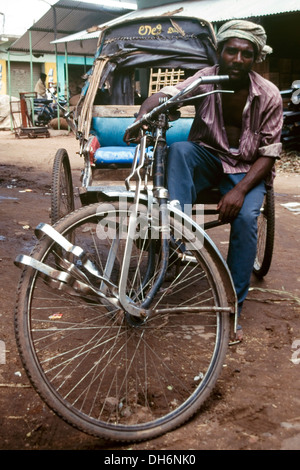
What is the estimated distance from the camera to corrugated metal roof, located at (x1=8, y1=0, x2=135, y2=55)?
58.2 ft

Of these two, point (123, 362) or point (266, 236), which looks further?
point (266, 236)

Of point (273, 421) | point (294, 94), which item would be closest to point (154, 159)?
point (273, 421)

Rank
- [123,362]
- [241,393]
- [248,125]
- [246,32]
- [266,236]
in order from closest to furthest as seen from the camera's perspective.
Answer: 1. [241,393]
2. [123,362]
3. [246,32]
4. [248,125]
5. [266,236]

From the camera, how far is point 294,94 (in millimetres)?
10766

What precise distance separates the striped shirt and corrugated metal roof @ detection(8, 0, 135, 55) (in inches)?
612

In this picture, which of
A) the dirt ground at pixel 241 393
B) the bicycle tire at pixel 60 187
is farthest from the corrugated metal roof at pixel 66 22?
the dirt ground at pixel 241 393

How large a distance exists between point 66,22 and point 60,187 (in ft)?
57.8

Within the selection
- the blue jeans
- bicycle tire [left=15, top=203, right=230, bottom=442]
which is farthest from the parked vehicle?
bicycle tire [left=15, top=203, right=230, bottom=442]

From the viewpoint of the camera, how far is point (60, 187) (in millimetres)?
3596

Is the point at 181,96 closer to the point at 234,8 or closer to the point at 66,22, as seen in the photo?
the point at 234,8

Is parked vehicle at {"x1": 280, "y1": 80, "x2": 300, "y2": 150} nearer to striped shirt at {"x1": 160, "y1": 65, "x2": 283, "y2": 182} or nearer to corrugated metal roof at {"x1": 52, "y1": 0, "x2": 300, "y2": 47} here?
corrugated metal roof at {"x1": 52, "y1": 0, "x2": 300, "y2": 47}

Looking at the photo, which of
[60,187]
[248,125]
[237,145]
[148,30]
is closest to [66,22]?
[148,30]
